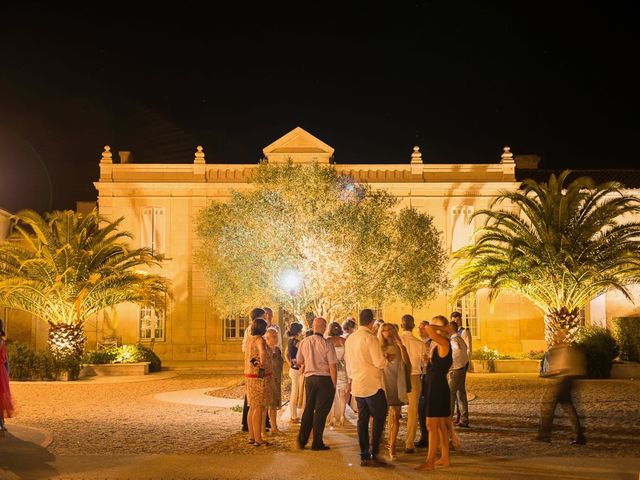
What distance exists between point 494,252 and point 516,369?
439cm

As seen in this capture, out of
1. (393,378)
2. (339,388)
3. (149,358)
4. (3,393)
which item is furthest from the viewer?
(149,358)

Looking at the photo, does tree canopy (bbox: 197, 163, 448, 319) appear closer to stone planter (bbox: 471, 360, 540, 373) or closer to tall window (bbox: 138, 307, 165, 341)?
stone planter (bbox: 471, 360, 540, 373)

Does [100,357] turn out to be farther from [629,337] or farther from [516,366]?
[629,337]

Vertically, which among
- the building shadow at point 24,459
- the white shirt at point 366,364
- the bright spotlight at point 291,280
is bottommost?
the building shadow at point 24,459

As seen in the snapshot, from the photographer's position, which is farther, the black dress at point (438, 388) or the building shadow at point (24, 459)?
the black dress at point (438, 388)

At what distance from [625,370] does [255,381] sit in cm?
1707

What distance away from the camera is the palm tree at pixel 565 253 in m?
25.2

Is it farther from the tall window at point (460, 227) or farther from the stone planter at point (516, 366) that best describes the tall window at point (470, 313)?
the stone planter at point (516, 366)

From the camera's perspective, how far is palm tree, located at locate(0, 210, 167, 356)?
2638 cm

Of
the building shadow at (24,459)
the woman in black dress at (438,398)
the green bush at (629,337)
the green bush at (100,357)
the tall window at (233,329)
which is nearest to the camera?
the building shadow at (24,459)

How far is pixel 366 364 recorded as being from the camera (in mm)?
9953

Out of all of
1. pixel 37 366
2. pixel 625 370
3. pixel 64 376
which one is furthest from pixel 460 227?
pixel 37 366

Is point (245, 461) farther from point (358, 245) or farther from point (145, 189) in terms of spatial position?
point (145, 189)

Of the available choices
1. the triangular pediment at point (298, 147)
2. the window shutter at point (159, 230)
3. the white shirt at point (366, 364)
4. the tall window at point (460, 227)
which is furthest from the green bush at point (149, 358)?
the white shirt at point (366, 364)
